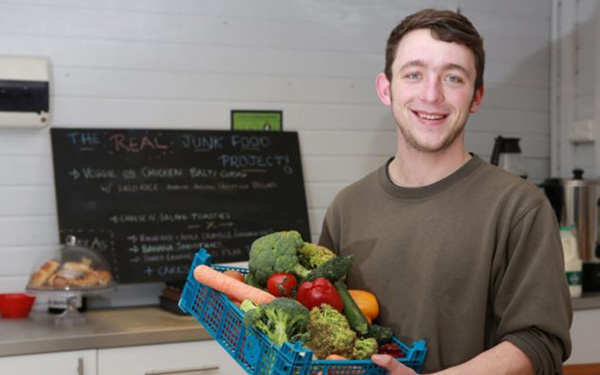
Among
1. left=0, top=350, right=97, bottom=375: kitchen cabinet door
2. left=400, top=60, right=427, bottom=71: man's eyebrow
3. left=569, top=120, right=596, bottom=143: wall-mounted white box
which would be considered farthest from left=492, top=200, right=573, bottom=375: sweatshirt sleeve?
left=569, top=120, right=596, bottom=143: wall-mounted white box

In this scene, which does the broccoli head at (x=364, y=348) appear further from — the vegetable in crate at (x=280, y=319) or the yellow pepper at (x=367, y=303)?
the yellow pepper at (x=367, y=303)

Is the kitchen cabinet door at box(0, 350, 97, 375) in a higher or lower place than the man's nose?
lower

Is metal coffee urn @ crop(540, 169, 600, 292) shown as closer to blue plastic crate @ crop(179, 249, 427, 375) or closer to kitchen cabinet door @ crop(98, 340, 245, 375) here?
kitchen cabinet door @ crop(98, 340, 245, 375)

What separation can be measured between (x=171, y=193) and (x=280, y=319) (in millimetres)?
2062

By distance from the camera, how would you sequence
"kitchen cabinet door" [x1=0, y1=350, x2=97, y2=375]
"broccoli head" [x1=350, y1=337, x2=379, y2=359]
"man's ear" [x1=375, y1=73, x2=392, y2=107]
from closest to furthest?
"broccoli head" [x1=350, y1=337, x2=379, y2=359], "man's ear" [x1=375, y1=73, x2=392, y2=107], "kitchen cabinet door" [x1=0, y1=350, x2=97, y2=375]

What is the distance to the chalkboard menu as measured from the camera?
3.41 m

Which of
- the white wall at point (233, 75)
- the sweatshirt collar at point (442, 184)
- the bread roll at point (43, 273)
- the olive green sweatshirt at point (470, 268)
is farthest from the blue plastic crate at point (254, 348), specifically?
the white wall at point (233, 75)

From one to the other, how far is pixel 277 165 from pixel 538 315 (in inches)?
83.8

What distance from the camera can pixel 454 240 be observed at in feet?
6.15

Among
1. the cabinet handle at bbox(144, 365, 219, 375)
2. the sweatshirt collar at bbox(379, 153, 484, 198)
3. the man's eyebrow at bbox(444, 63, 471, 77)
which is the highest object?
the man's eyebrow at bbox(444, 63, 471, 77)

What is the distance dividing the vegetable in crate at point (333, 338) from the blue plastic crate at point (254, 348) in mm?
43

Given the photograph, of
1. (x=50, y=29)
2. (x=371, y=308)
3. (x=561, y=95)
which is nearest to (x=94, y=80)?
(x=50, y=29)

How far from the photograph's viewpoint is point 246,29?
3748mm

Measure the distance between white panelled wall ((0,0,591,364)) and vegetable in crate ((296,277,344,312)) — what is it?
1853 mm
